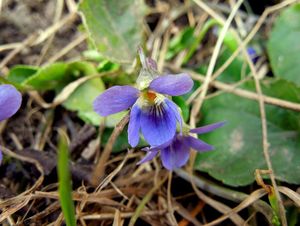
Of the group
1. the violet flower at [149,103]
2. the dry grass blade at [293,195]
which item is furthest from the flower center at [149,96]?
the dry grass blade at [293,195]

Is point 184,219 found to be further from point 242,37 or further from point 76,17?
point 76,17

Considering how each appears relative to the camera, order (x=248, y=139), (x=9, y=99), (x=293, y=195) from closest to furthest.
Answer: (x=9, y=99)
(x=293, y=195)
(x=248, y=139)

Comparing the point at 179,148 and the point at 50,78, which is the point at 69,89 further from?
the point at 179,148

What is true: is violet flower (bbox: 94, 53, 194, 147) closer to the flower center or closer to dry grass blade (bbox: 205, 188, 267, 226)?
the flower center

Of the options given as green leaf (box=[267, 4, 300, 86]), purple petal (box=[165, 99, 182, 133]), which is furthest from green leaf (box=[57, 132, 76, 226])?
green leaf (box=[267, 4, 300, 86])

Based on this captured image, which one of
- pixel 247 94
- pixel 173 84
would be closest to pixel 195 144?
pixel 173 84

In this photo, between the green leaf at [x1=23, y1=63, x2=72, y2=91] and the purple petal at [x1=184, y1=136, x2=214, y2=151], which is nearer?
the purple petal at [x1=184, y1=136, x2=214, y2=151]
